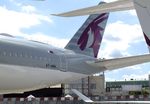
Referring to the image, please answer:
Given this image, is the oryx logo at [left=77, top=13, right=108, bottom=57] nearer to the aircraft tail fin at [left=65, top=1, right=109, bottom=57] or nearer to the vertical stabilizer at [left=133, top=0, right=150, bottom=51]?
the aircraft tail fin at [left=65, top=1, right=109, bottom=57]

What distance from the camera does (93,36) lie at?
2581 centimetres

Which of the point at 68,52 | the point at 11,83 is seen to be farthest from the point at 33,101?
the point at 11,83

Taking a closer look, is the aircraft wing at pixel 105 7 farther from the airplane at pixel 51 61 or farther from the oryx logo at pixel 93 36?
the oryx logo at pixel 93 36

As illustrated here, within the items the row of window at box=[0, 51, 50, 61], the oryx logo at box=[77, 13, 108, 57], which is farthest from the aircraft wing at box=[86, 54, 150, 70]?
the row of window at box=[0, 51, 50, 61]

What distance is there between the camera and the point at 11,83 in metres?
18.9

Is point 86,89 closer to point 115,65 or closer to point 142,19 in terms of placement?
point 115,65

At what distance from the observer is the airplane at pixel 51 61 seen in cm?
1844

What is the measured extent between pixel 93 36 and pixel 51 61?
5.81m

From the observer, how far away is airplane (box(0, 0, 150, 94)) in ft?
60.5

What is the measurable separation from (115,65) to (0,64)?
7.16 meters

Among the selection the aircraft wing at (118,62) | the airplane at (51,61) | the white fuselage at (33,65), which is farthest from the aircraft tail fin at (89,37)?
the aircraft wing at (118,62)

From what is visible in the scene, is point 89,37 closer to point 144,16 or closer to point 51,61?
point 51,61

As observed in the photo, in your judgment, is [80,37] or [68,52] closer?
[68,52]

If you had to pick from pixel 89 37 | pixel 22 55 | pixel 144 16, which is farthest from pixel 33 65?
pixel 144 16
